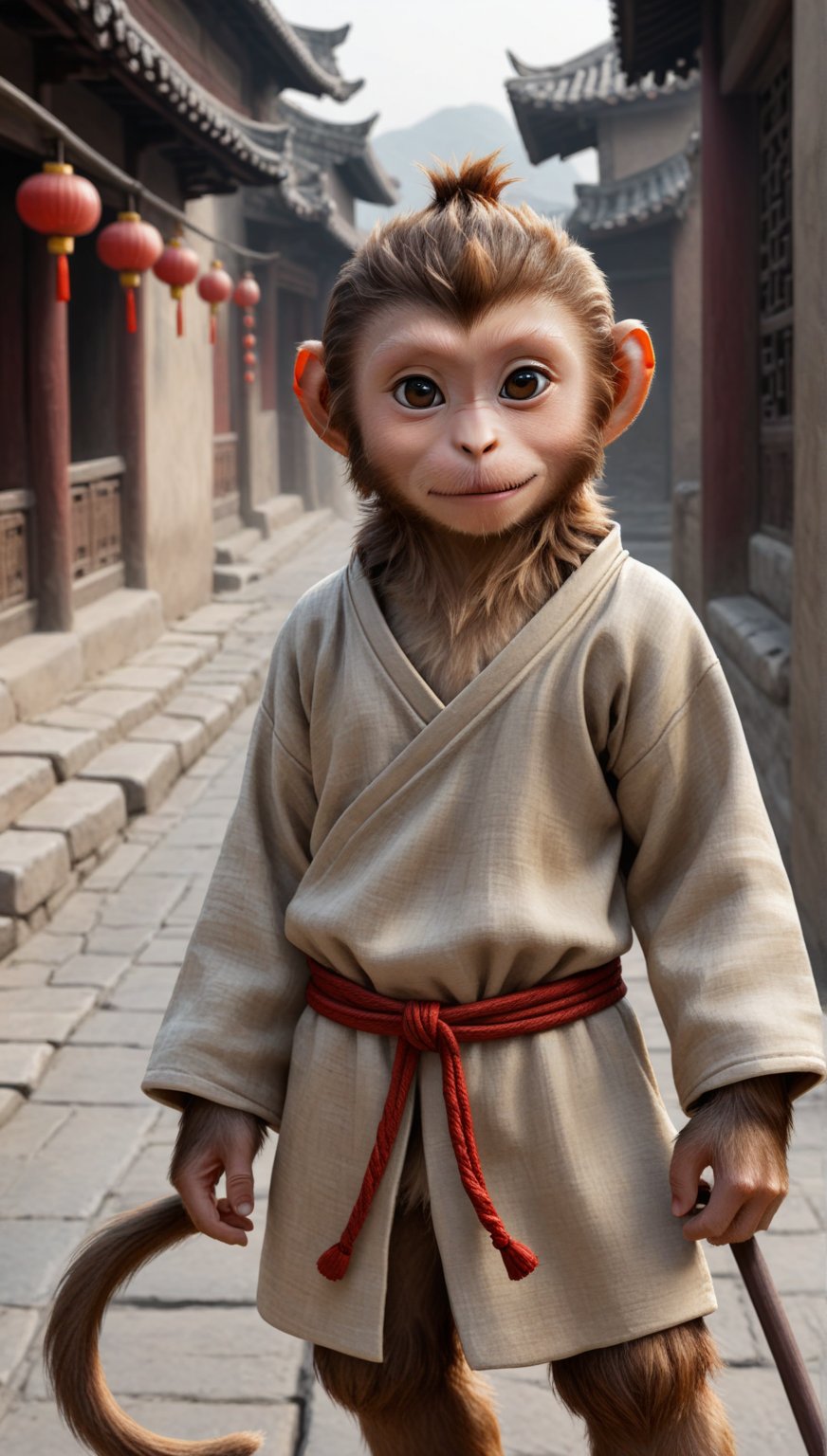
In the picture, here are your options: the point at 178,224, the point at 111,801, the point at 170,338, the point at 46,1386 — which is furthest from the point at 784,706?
the point at 170,338

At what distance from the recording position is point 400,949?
156 centimetres

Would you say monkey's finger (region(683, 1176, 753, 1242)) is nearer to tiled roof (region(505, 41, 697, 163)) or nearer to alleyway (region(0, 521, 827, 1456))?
alleyway (region(0, 521, 827, 1456))

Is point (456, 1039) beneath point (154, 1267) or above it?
above

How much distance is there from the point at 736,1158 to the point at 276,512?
1665 cm

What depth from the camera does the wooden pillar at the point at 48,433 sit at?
7469 millimetres

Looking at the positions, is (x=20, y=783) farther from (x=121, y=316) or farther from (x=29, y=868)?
(x=121, y=316)

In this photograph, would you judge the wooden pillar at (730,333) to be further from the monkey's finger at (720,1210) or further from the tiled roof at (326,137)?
the tiled roof at (326,137)

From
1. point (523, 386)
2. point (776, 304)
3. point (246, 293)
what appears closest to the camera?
point (523, 386)

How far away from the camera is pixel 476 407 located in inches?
59.8

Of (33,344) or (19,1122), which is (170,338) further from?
(19,1122)

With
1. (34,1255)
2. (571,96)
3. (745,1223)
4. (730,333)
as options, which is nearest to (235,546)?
(571,96)

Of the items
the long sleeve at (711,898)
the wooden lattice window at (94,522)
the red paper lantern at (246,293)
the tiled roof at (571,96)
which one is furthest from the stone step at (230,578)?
the long sleeve at (711,898)

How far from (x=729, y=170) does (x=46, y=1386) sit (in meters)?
6.91

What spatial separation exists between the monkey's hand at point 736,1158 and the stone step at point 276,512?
15.6 meters
